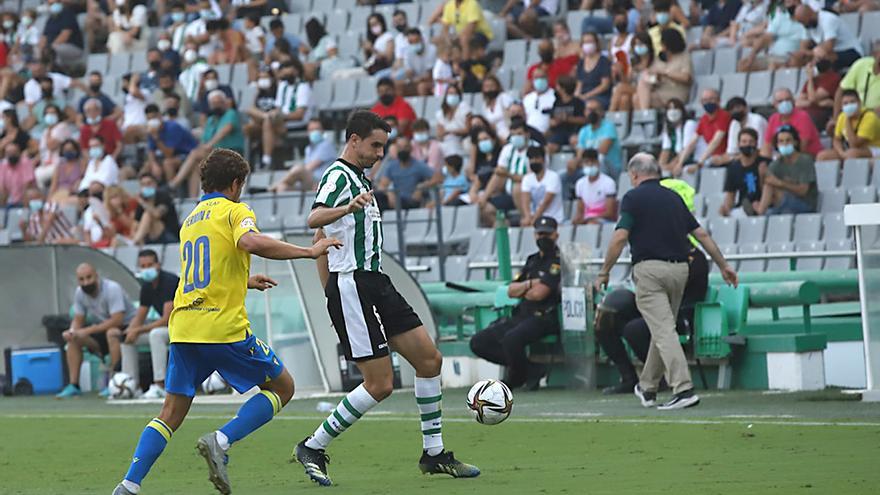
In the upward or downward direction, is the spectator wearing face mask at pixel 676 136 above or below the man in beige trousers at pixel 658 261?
above

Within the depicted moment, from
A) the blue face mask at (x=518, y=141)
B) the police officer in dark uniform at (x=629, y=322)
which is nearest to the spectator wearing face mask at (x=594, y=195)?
the blue face mask at (x=518, y=141)

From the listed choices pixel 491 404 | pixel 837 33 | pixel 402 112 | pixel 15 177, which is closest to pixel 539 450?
pixel 491 404

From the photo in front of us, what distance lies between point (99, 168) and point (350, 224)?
17813mm

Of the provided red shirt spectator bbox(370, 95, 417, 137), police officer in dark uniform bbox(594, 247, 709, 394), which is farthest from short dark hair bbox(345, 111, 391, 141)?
red shirt spectator bbox(370, 95, 417, 137)

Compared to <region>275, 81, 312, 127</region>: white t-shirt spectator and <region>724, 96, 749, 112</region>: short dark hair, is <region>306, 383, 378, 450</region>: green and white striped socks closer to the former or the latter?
<region>724, 96, 749, 112</region>: short dark hair

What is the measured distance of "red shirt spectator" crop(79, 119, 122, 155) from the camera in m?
27.6

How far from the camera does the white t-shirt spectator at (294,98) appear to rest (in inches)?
1010

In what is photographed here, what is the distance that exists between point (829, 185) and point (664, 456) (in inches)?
361

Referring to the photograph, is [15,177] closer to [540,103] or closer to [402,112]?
[402,112]

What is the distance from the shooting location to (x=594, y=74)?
22.1 meters

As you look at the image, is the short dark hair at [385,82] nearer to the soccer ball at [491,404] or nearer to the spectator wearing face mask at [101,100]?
the spectator wearing face mask at [101,100]

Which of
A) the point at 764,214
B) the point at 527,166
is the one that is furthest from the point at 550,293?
the point at 527,166

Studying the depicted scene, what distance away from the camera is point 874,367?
13.4 meters

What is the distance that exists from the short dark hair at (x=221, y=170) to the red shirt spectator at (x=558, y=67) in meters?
14.0
